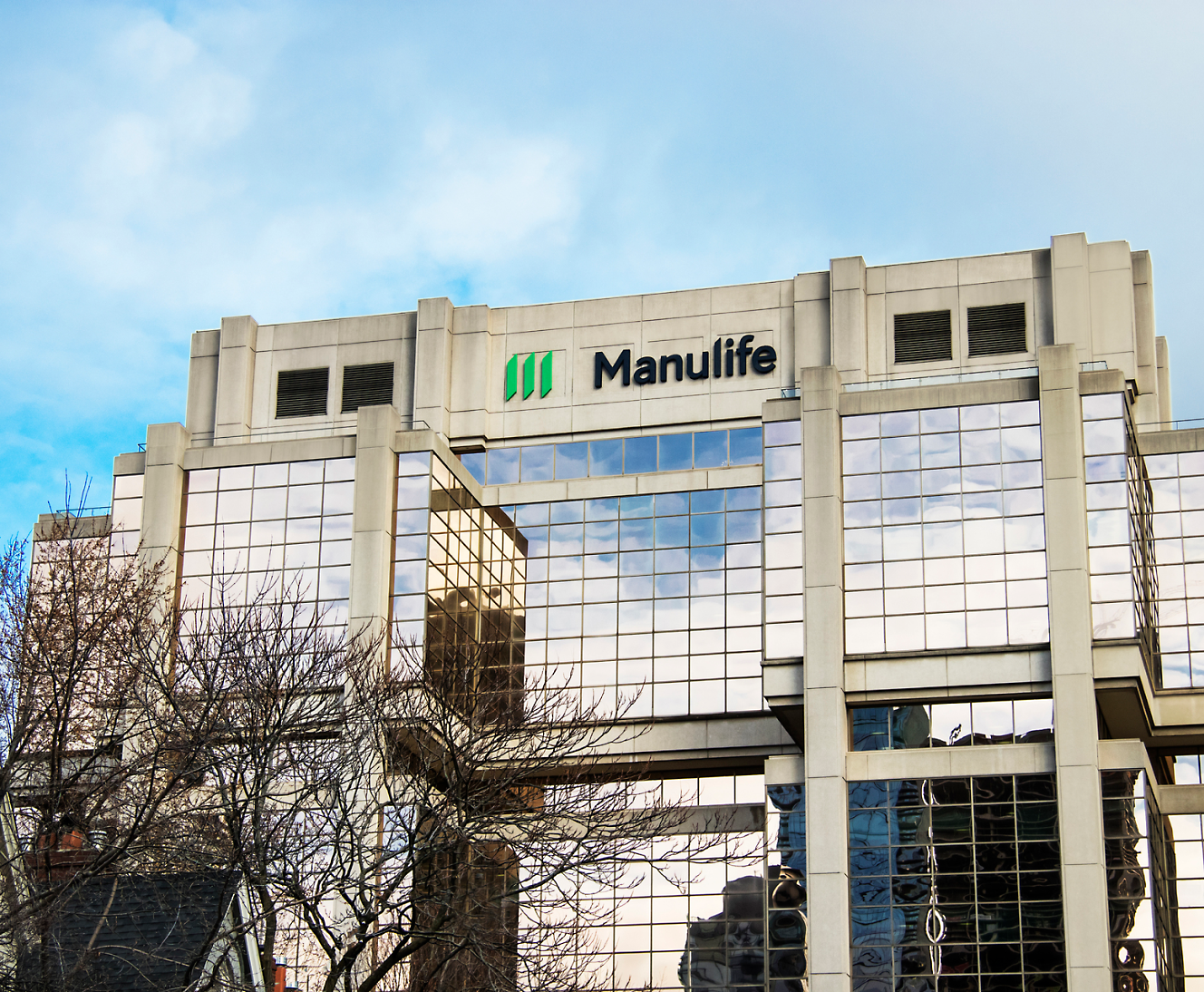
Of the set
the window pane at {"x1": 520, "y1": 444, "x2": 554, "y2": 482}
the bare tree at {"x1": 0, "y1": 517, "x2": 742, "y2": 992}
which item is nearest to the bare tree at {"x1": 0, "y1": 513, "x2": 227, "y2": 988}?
the bare tree at {"x1": 0, "y1": 517, "x2": 742, "y2": 992}

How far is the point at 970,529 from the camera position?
5825cm

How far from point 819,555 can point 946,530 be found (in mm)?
4224

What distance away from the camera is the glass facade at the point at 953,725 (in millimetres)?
56062

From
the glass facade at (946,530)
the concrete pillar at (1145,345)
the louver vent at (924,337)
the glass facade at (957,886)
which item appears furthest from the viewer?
the louver vent at (924,337)

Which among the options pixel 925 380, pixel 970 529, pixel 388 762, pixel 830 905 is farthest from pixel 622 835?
pixel 925 380

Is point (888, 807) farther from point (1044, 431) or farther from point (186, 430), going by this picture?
point (186, 430)

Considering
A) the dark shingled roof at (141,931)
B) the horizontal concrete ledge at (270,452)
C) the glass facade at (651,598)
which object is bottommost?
the dark shingled roof at (141,931)

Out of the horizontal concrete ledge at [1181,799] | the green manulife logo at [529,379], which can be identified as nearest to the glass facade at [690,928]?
the horizontal concrete ledge at [1181,799]

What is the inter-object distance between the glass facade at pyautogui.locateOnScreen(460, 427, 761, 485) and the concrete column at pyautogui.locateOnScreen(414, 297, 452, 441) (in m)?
2.04

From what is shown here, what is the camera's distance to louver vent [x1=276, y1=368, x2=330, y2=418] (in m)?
70.7

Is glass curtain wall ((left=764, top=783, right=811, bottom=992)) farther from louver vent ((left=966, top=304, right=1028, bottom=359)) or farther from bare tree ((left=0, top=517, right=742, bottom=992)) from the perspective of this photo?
bare tree ((left=0, top=517, right=742, bottom=992))

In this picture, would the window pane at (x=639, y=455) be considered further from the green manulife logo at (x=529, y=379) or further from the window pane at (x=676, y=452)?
the green manulife logo at (x=529, y=379)

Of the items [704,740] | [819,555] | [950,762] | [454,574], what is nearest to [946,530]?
[819,555]

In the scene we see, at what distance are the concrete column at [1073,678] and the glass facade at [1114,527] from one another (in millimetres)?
365
